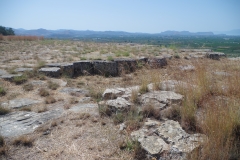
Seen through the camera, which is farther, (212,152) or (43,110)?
(43,110)

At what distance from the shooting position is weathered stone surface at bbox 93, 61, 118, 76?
7.05 metres

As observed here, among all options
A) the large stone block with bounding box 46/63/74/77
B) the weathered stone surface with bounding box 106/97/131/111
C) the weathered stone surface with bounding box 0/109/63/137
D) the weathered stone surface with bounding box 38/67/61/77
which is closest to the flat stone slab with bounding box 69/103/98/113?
the weathered stone surface with bounding box 0/109/63/137

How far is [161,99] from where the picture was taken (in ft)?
11.4

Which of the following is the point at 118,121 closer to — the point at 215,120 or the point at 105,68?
the point at 215,120

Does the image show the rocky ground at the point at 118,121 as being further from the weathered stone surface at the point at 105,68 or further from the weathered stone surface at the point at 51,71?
the weathered stone surface at the point at 105,68

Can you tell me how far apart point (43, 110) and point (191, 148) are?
2845 millimetres

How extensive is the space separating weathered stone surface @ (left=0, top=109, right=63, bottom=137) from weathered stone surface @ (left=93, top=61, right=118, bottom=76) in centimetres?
356

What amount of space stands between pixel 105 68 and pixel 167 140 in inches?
199

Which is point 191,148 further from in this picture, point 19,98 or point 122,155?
point 19,98

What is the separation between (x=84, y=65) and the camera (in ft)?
23.1

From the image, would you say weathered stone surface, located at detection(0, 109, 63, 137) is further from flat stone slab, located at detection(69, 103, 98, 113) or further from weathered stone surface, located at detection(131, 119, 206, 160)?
weathered stone surface, located at detection(131, 119, 206, 160)

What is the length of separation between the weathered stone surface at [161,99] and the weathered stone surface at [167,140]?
621 millimetres

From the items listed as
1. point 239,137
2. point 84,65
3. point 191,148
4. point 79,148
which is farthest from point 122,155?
point 84,65

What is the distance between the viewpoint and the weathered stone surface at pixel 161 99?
331 centimetres
